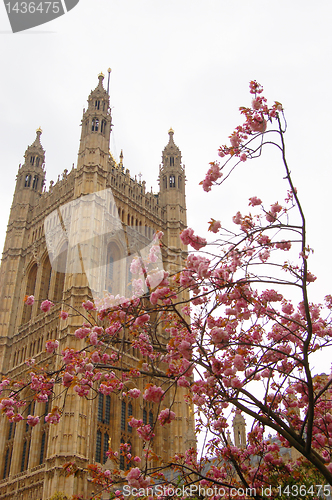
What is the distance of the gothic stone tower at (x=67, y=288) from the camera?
1185 inches

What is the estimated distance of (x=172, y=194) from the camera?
50.7 m

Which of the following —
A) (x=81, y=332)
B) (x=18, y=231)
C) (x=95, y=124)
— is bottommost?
(x=81, y=332)

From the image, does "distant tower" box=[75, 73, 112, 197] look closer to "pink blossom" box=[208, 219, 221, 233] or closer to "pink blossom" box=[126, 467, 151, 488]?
"pink blossom" box=[208, 219, 221, 233]

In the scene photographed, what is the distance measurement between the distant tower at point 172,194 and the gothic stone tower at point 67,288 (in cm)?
10

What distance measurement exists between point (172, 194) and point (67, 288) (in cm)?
1825

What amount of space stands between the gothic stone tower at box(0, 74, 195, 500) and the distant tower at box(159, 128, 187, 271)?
3.9 inches

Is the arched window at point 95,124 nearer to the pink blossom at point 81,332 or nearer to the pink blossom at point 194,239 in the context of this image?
the pink blossom at point 81,332

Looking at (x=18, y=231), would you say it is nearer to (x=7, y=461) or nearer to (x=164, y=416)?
(x=7, y=461)

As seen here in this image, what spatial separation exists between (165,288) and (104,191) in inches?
1284

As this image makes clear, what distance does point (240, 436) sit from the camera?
1235 inches

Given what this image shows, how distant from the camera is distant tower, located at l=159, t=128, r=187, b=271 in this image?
156ft

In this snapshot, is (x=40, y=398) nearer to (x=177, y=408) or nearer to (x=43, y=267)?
(x=177, y=408)

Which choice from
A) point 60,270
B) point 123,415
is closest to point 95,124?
point 60,270

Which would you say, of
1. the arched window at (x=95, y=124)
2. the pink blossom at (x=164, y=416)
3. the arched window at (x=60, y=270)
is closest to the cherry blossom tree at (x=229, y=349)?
the pink blossom at (x=164, y=416)
